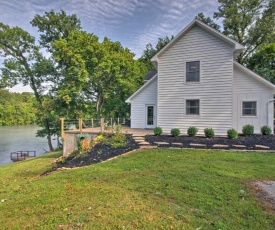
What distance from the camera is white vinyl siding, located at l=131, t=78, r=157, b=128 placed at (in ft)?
45.2

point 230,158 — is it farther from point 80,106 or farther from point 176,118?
point 80,106

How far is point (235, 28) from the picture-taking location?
21.4 m

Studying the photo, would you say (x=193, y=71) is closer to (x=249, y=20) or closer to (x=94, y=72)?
(x=94, y=72)

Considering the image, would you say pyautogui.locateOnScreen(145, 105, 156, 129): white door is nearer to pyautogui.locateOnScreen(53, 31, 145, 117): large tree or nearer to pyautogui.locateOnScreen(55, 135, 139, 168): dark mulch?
pyautogui.locateOnScreen(55, 135, 139, 168): dark mulch

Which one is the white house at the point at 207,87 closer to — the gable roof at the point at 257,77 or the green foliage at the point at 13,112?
the gable roof at the point at 257,77

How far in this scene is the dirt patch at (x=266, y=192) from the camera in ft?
10.9

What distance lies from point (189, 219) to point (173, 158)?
3.66 metres

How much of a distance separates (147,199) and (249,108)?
394 inches

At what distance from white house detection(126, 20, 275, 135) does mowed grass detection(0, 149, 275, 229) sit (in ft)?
17.4

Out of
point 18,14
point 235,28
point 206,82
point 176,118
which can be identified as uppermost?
point 235,28

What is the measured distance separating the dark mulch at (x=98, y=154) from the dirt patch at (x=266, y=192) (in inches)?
191

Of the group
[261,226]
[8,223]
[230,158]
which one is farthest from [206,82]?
[8,223]

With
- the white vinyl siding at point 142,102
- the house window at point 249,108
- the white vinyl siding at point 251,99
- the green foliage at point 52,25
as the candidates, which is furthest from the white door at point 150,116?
the green foliage at point 52,25

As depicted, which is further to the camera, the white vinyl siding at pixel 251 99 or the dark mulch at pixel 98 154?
the white vinyl siding at pixel 251 99
